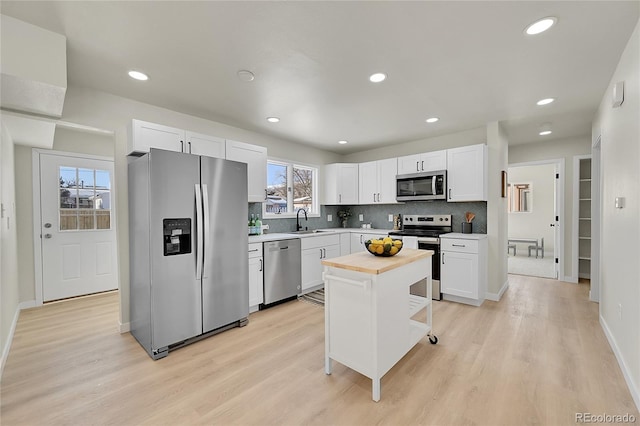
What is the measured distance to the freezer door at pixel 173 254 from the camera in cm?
242

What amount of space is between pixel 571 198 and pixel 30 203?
8.29m

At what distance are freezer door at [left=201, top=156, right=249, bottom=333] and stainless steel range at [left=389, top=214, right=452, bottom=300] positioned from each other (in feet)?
6.58

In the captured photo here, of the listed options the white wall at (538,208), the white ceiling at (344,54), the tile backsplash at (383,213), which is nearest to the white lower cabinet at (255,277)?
the tile backsplash at (383,213)

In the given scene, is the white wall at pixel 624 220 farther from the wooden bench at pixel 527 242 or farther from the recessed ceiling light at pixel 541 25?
the wooden bench at pixel 527 242

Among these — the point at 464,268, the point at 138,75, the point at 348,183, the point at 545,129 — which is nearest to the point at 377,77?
the point at 138,75

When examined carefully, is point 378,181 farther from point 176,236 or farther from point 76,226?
point 76,226

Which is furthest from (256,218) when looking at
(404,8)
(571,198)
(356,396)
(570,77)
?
(571,198)

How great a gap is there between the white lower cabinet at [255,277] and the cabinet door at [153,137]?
1.45m

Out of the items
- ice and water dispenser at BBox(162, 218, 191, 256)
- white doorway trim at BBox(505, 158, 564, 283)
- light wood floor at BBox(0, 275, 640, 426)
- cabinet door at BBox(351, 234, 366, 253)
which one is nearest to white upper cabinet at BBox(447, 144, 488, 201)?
cabinet door at BBox(351, 234, 366, 253)

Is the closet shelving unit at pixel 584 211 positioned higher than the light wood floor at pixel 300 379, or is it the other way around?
the closet shelving unit at pixel 584 211

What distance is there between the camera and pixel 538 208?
23.4 ft

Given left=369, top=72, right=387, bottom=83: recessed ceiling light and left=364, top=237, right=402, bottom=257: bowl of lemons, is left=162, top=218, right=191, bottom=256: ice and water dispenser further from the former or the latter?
left=369, top=72, right=387, bottom=83: recessed ceiling light

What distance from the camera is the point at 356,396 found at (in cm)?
190

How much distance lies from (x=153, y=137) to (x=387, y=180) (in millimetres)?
3493
